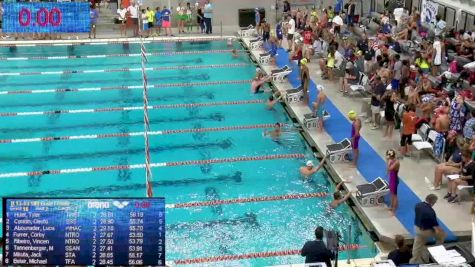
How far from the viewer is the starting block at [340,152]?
13688 mm

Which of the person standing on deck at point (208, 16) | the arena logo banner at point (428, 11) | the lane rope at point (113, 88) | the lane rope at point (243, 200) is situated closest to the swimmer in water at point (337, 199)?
the lane rope at point (243, 200)

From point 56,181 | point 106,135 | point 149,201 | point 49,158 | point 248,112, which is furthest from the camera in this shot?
point 248,112

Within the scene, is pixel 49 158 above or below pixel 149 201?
below

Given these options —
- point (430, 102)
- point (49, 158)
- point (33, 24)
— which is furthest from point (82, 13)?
point (430, 102)

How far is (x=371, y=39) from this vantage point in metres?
20.5

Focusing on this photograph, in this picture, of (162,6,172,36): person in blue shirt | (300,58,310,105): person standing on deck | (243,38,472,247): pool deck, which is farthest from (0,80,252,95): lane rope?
(162,6,172,36): person in blue shirt

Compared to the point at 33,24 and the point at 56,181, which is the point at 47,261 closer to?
the point at 56,181

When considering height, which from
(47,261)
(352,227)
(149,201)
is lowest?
(352,227)

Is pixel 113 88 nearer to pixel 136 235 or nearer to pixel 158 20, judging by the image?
pixel 158 20

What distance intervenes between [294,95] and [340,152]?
12.5ft

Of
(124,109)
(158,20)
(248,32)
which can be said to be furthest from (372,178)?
(158,20)

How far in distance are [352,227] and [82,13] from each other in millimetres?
15929
